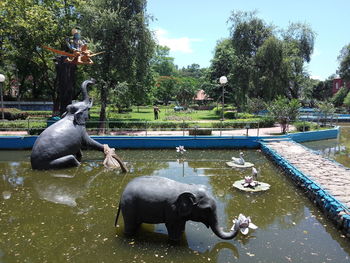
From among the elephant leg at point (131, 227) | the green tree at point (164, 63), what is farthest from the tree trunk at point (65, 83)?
the green tree at point (164, 63)

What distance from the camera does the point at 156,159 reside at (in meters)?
15.2

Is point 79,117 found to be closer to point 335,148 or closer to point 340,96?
point 335,148

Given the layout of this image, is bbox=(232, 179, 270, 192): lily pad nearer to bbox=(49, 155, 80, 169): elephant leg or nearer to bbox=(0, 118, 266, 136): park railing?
bbox=(49, 155, 80, 169): elephant leg

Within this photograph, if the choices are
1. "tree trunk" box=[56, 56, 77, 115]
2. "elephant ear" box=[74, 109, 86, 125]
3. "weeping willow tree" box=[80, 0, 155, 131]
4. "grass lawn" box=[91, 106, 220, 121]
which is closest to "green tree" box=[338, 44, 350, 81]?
"grass lawn" box=[91, 106, 220, 121]

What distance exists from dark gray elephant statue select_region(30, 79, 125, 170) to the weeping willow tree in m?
7.06

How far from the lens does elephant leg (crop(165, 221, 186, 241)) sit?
20.1 feet

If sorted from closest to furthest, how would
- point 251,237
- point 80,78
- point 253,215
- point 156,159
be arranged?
point 251,237 < point 253,215 < point 156,159 < point 80,78

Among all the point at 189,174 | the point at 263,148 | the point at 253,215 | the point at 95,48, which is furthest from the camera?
the point at 95,48

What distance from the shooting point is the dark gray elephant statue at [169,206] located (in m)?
5.85

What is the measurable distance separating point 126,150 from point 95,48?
784cm

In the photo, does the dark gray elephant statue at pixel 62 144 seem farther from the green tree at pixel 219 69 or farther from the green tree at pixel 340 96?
the green tree at pixel 340 96

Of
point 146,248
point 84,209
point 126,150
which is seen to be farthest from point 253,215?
point 126,150

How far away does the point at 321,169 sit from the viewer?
1119 cm

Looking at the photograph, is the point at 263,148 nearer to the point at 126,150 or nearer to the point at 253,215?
the point at 126,150
